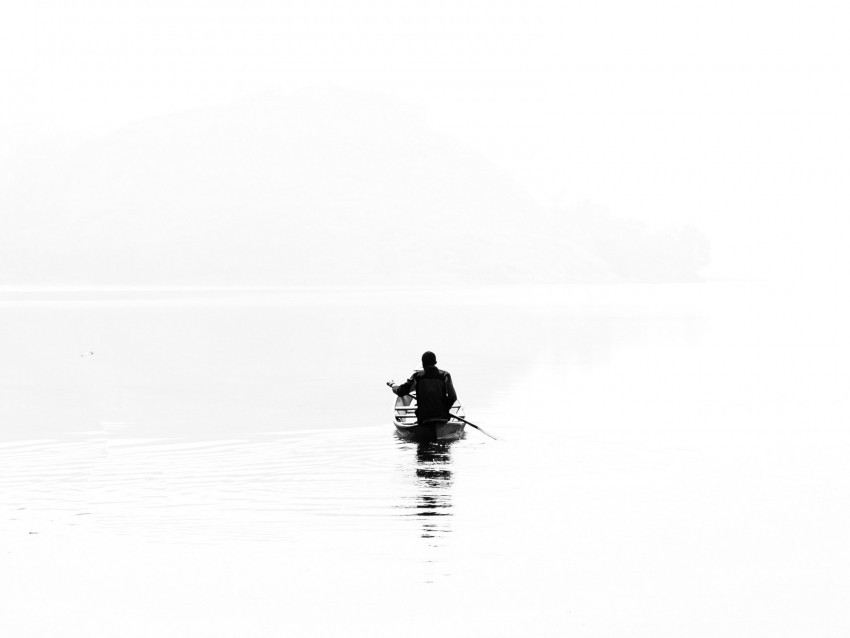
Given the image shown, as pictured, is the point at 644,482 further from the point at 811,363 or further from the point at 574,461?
the point at 811,363

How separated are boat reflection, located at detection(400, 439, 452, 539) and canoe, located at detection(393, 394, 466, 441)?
0.19 m

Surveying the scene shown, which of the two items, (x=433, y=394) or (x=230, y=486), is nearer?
(x=230, y=486)

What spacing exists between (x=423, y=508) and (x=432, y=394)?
7.07 metres

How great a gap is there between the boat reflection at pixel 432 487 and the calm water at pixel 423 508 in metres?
0.08

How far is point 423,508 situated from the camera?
19.3 metres

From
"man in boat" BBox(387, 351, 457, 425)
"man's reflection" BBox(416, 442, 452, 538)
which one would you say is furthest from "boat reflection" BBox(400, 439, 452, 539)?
"man in boat" BBox(387, 351, 457, 425)

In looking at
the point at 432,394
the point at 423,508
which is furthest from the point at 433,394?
the point at 423,508

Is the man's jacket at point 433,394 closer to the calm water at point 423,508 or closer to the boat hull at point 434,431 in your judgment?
the boat hull at point 434,431

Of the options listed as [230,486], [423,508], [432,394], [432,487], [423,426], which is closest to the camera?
[423,508]

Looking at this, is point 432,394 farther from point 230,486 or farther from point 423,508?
point 423,508

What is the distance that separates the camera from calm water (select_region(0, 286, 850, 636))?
534 inches

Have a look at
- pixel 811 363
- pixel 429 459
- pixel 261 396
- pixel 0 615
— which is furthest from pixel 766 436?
pixel 811 363

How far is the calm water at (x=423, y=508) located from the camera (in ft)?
44.5

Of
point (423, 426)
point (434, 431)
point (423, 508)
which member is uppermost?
point (423, 426)
